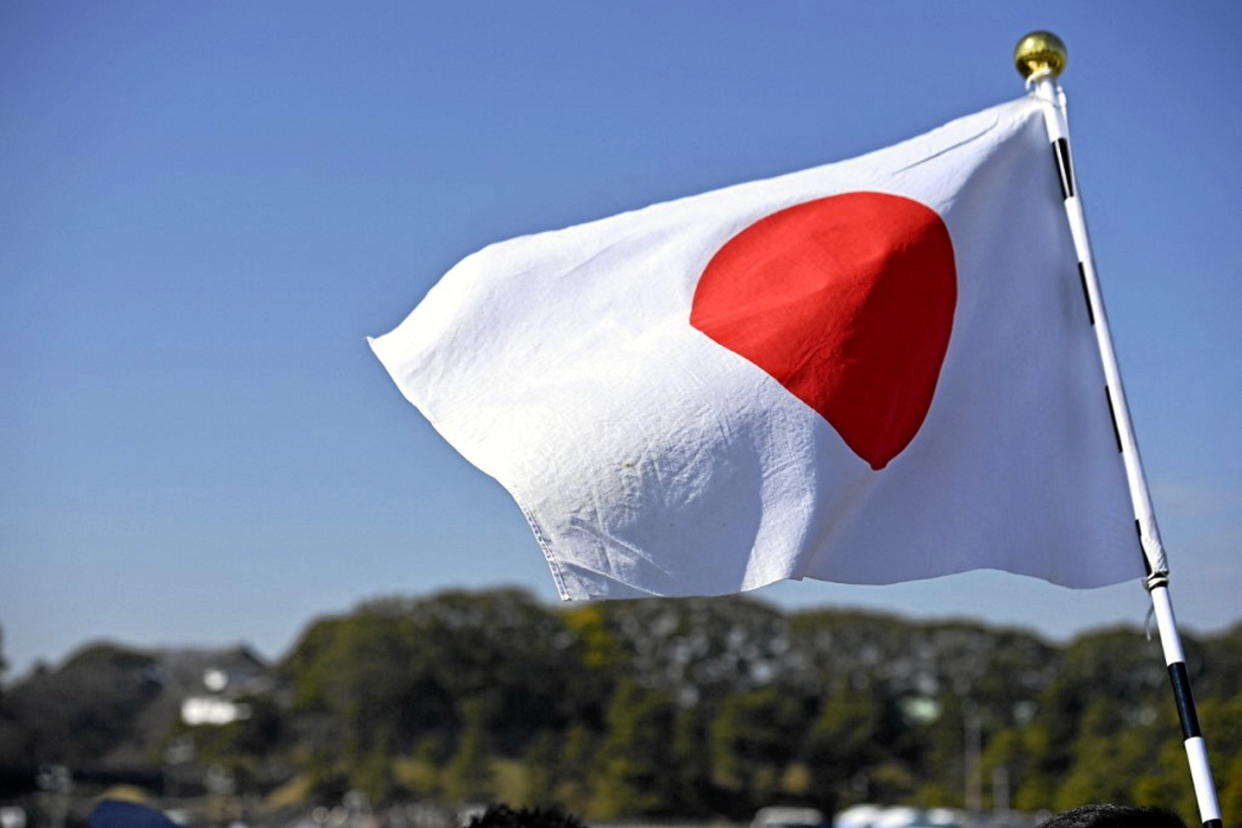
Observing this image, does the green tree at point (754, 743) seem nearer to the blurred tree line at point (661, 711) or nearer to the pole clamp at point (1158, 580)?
the blurred tree line at point (661, 711)

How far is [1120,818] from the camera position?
6.70ft

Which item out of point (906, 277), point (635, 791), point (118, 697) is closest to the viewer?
point (906, 277)

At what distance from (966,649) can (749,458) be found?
67.3 metres

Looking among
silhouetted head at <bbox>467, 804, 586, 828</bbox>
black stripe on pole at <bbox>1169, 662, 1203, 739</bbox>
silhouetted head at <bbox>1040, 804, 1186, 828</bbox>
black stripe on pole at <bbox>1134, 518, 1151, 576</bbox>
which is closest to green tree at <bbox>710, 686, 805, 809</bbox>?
black stripe on pole at <bbox>1134, 518, 1151, 576</bbox>

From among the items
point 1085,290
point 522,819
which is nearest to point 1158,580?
point 1085,290

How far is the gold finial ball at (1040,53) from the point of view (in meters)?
3.87

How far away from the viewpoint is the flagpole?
10.3ft

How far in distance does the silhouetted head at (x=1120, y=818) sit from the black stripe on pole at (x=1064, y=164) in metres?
2.06

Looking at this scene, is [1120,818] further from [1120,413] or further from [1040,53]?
[1040,53]

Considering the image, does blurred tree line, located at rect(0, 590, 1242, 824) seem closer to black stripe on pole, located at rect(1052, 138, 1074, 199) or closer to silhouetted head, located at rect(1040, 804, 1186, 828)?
black stripe on pole, located at rect(1052, 138, 1074, 199)

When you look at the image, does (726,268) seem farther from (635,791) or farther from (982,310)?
(635,791)

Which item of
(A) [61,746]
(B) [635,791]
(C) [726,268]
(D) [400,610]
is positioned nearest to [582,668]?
(D) [400,610]

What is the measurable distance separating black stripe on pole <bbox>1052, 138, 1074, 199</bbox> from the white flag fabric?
0.08 meters

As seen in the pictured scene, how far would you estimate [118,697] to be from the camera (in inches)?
3110
